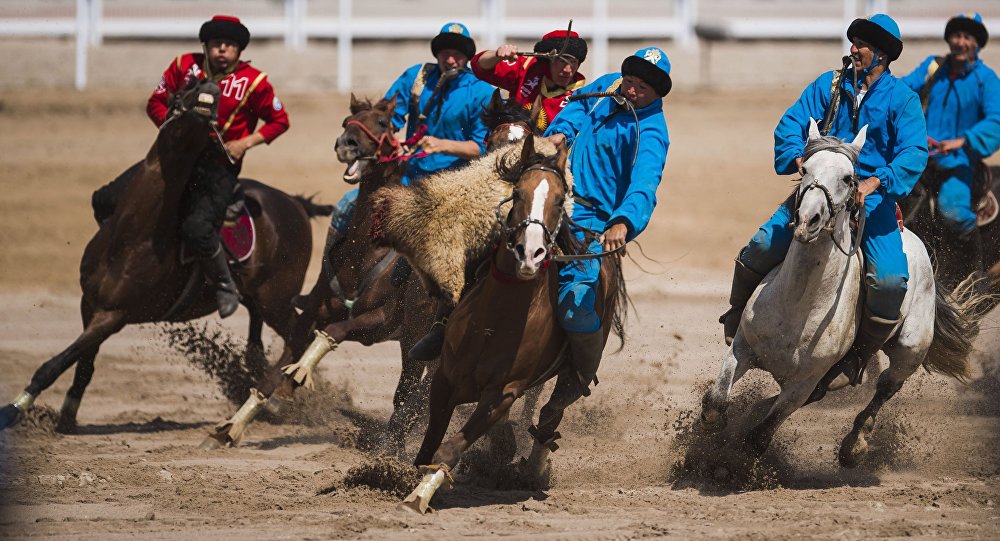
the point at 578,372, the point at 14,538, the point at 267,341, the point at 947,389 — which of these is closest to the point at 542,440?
the point at 578,372

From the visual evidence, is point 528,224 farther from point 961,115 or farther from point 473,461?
point 961,115

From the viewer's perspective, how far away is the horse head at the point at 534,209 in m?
5.47

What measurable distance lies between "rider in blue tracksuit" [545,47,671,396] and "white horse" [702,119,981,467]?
76 cm

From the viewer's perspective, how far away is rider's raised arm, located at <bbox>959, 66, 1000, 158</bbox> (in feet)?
30.4

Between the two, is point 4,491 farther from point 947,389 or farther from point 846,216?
point 947,389

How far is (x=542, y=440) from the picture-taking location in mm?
6863

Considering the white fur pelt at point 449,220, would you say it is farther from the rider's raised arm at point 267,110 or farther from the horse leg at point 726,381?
the rider's raised arm at point 267,110

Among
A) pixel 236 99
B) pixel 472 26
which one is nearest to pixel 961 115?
pixel 236 99

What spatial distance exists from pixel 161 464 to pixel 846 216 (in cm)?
395

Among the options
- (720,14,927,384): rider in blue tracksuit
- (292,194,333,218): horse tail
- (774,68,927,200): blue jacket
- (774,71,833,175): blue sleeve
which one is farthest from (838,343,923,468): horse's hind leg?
(292,194,333,218): horse tail

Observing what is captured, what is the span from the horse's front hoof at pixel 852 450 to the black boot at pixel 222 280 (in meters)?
3.98

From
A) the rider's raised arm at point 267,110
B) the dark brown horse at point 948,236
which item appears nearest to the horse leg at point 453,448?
the rider's raised arm at point 267,110

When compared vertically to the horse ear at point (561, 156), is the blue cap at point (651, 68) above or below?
above

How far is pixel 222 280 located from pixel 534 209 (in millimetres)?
3573
